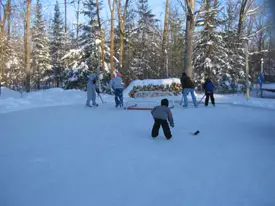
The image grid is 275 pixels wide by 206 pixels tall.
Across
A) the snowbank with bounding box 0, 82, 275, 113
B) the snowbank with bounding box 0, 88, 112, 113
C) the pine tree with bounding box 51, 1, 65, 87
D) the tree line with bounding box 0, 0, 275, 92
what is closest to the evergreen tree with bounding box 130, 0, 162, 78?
the tree line with bounding box 0, 0, 275, 92

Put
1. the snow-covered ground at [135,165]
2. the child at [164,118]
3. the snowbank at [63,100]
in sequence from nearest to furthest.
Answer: the snow-covered ground at [135,165]
the child at [164,118]
the snowbank at [63,100]

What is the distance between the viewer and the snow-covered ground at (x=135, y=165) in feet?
10.8

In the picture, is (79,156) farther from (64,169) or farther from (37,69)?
(37,69)

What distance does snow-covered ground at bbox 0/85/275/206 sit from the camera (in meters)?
3.30

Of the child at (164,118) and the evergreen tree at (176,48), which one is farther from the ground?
the evergreen tree at (176,48)

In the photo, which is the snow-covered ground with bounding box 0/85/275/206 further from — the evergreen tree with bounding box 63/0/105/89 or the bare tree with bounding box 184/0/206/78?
the evergreen tree with bounding box 63/0/105/89

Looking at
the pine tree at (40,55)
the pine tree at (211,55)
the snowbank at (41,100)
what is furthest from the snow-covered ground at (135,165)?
the pine tree at (40,55)

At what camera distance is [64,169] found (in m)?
4.28

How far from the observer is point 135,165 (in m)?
4.47

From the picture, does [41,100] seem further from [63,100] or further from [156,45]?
[156,45]

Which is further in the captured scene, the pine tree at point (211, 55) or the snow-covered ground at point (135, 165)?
the pine tree at point (211, 55)

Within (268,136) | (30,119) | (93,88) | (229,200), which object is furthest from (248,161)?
(93,88)

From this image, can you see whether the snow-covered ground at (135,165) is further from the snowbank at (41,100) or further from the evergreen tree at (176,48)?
the evergreen tree at (176,48)

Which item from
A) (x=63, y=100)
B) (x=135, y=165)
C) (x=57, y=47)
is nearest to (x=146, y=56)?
(x=63, y=100)
